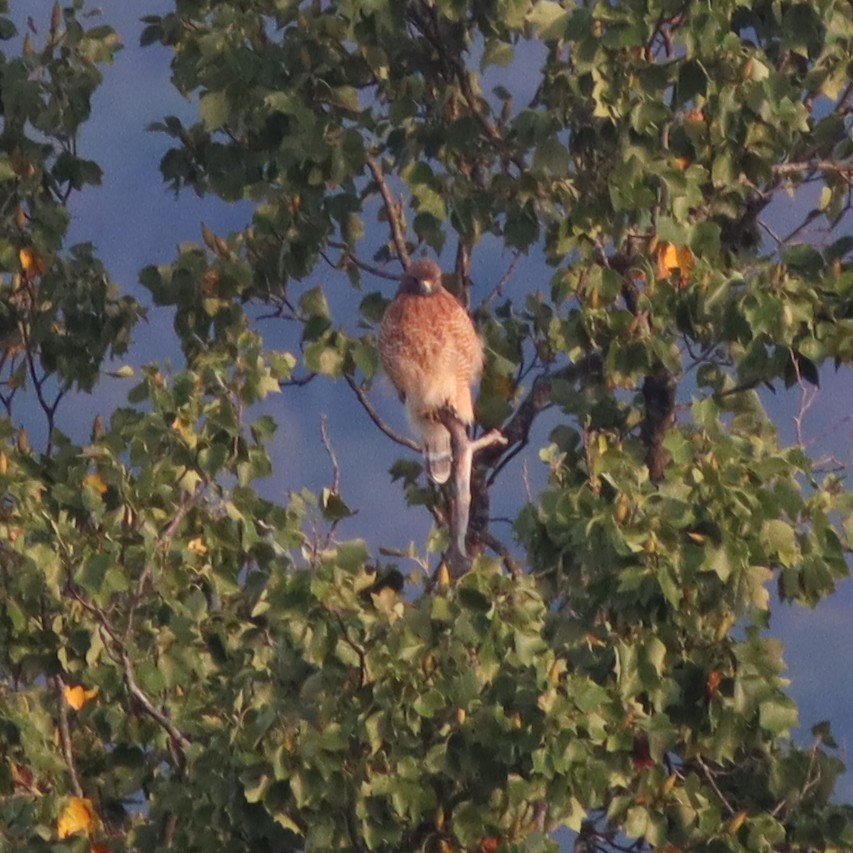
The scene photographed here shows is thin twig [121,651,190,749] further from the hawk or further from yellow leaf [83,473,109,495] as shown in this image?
the hawk

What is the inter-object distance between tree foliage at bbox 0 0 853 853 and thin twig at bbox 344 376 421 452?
0.16m

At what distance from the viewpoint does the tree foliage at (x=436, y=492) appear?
22.2 feet

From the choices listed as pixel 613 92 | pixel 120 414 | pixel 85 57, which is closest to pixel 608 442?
pixel 613 92

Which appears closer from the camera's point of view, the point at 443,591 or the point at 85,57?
the point at 443,591

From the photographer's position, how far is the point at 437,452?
9875 mm

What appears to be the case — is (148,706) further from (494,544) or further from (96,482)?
(494,544)

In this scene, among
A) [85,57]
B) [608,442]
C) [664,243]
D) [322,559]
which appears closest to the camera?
[322,559]

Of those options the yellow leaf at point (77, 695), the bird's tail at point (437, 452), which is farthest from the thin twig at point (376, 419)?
the yellow leaf at point (77, 695)

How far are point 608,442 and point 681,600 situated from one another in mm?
687

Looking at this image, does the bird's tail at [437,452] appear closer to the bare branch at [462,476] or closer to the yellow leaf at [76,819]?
the bare branch at [462,476]

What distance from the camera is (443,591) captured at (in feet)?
22.4

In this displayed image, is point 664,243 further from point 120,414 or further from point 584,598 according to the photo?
point 120,414

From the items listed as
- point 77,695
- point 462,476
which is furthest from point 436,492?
point 77,695

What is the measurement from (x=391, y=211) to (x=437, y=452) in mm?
1270
